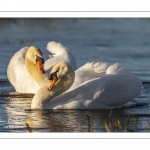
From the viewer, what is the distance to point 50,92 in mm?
19516

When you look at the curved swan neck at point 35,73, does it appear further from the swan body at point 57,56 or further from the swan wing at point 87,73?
the swan wing at point 87,73

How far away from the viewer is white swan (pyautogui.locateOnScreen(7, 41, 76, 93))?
21062 mm

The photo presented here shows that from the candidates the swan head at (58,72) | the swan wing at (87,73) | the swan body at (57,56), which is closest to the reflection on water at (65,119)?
the swan head at (58,72)

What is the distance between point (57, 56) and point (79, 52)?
95 centimetres

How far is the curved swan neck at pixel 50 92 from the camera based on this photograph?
63.6 ft

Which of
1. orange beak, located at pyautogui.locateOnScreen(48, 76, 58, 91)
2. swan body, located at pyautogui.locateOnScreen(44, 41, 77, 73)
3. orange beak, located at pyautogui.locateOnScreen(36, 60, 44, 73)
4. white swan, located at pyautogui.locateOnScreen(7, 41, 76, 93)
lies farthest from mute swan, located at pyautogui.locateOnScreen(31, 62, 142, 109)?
swan body, located at pyautogui.locateOnScreen(44, 41, 77, 73)

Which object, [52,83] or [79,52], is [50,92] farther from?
[79,52]

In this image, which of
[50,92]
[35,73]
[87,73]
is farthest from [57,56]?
[50,92]

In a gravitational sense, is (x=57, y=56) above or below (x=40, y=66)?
above

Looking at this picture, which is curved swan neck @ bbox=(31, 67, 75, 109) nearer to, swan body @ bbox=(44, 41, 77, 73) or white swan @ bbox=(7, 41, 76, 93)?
white swan @ bbox=(7, 41, 76, 93)
